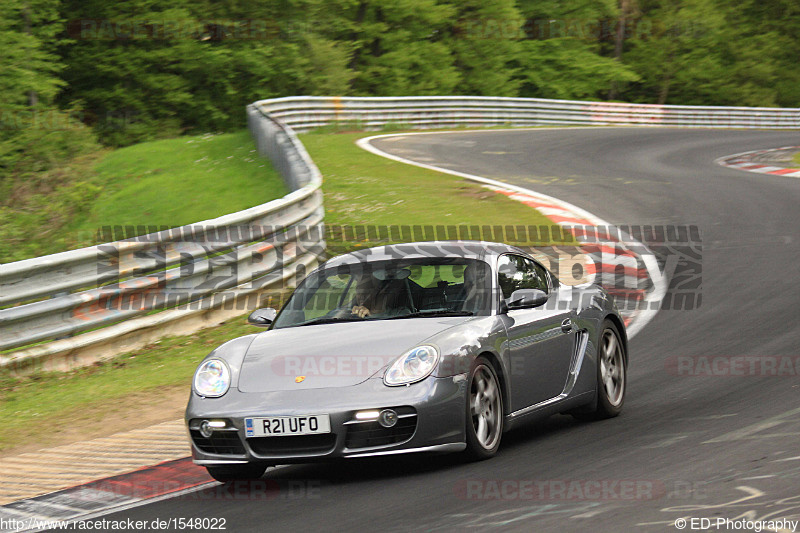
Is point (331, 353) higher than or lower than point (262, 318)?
higher

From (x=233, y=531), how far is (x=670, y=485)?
7.01 feet

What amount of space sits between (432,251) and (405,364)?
141 centimetres

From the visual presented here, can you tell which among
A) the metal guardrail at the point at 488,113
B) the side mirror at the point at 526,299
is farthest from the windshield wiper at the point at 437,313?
the metal guardrail at the point at 488,113

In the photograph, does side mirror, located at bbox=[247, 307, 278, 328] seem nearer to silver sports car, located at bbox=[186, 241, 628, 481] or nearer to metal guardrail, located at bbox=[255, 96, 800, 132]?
silver sports car, located at bbox=[186, 241, 628, 481]

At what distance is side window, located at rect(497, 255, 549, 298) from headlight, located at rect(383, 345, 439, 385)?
3.76 feet

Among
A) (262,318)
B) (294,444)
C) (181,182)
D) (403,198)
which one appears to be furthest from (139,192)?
(294,444)

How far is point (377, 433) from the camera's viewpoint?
5949 mm

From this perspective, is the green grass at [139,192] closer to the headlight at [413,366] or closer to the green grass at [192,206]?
the green grass at [192,206]

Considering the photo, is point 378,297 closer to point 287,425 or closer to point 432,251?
point 432,251

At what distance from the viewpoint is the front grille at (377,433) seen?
5.92 m

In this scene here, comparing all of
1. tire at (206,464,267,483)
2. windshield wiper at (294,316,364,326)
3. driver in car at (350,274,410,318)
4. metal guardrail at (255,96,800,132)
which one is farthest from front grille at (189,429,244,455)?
metal guardrail at (255,96,800,132)

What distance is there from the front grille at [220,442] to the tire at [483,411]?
4.19 ft

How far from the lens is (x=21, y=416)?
8.49 meters

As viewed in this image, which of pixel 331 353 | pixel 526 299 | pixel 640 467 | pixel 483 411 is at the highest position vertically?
pixel 526 299
